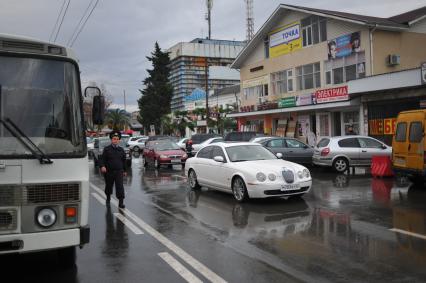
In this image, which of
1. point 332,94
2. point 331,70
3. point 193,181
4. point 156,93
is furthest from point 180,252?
point 156,93

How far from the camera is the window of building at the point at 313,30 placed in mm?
31562

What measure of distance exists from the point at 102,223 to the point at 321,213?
4.54 m

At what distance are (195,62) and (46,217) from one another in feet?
244

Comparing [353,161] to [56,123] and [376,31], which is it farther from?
[56,123]

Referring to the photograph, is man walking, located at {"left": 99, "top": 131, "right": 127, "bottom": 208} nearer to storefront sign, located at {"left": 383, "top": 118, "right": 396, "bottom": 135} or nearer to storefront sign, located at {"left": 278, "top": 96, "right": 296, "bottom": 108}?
storefront sign, located at {"left": 383, "top": 118, "right": 396, "bottom": 135}

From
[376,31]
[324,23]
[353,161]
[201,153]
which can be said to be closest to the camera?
[201,153]

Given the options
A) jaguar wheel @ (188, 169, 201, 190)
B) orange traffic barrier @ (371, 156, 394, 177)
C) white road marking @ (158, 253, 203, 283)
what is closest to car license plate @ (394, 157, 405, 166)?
orange traffic barrier @ (371, 156, 394, 177)

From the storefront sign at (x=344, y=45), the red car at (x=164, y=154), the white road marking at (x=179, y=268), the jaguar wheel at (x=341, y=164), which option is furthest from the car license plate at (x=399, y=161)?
the storefront sign at (x=344, y=45)

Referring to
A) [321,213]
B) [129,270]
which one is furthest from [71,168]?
[321,213]

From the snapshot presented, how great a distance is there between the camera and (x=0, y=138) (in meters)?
5.04

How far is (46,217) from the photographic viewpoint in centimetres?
507

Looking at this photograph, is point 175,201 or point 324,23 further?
point 324,23

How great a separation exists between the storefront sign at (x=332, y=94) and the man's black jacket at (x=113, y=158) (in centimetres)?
1972

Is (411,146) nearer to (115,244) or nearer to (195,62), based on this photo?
(115,244)
